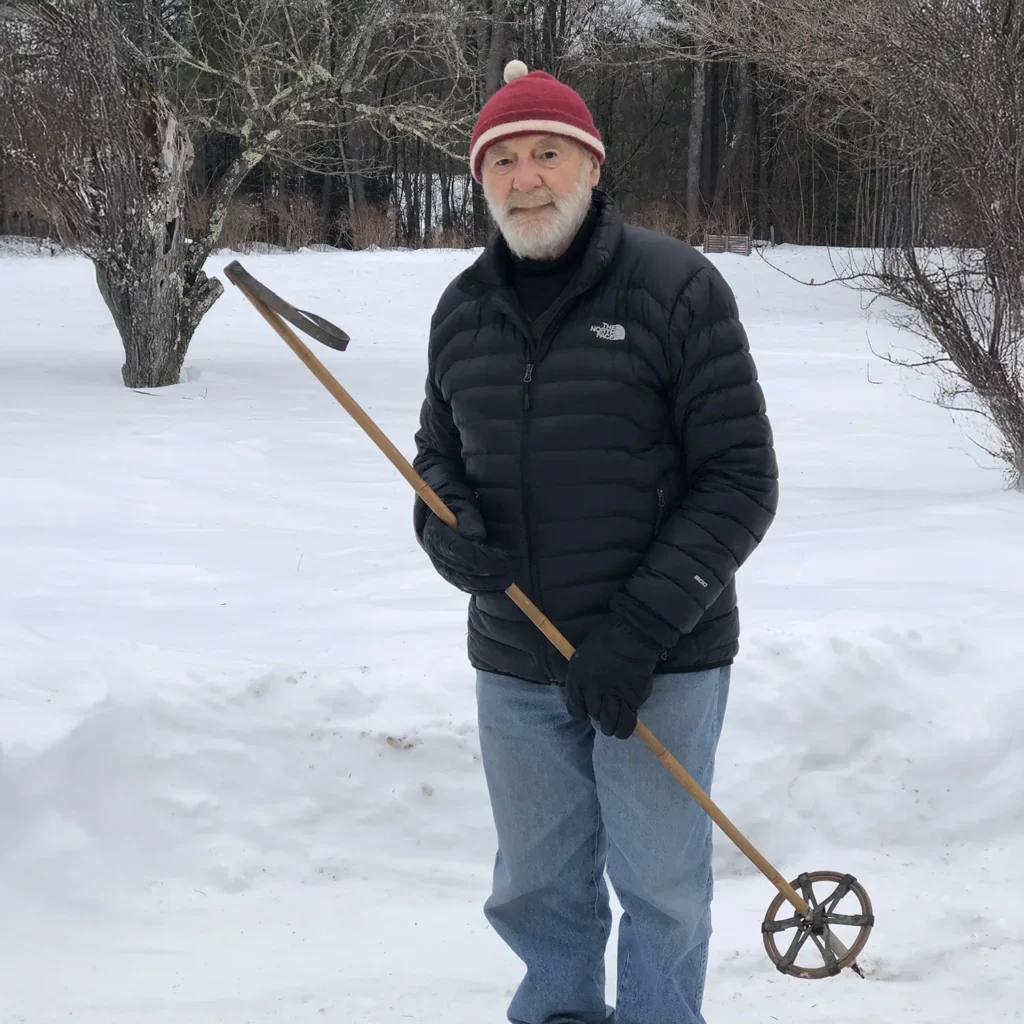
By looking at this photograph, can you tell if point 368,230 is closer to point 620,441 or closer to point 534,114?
point 534,114

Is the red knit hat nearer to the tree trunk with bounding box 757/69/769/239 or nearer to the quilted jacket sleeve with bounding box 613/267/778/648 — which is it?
the quilted jacket sleeve with bounding box 613/267/778/648

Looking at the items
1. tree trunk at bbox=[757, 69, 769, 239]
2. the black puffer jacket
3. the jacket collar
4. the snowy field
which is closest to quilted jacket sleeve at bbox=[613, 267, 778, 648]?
the black puffer jacket

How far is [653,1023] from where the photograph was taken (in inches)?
83.4

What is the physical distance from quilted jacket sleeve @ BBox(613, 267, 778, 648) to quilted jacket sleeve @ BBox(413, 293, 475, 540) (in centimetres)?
43

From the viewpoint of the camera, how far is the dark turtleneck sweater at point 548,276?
2045 millimetres

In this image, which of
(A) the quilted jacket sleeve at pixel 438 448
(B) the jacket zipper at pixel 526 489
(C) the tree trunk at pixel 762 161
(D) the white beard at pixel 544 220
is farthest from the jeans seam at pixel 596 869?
(C) the tree trunk at pixel 762 161

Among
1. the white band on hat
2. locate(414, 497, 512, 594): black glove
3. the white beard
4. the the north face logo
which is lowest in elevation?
locate(414, 497, 512, 594): black glove

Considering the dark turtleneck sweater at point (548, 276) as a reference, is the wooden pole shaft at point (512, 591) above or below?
below

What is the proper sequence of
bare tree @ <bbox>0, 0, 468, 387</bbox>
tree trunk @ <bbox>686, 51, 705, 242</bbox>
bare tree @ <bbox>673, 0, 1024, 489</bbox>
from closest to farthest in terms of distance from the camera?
bare tree @ <bbox>673, 0, 1024, 489</bbox>
bare tree @ <bbox>0, 0, 468, 387</bbox>
tree trunk @ <bbox>686, 51, 705, 242</bbox>

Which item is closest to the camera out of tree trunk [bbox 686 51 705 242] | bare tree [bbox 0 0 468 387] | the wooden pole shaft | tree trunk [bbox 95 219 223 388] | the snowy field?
the wooden pole shaft

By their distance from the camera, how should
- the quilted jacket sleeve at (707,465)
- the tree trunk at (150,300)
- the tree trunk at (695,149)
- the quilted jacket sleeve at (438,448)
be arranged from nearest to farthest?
the quilted jacket sleeve at (707,465) → the quilted jacket sleeve at (438,448) → the tree trunk at (150,300) → the tree trunk at (695,149)

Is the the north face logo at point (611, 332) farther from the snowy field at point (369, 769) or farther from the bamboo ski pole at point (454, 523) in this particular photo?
the snowy field at point (369, 769)

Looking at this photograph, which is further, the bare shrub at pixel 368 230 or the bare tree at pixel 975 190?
the bare shrub at pixel 368 230

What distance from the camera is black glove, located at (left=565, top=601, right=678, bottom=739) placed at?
192 cm
